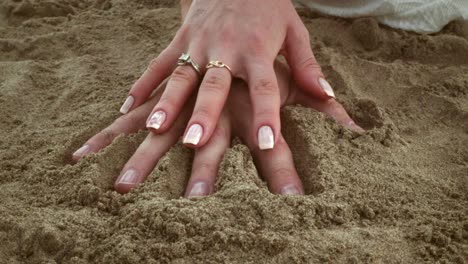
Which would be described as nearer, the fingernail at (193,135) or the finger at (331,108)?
the fingernail at (193,135)

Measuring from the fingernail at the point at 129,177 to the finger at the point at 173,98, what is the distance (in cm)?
13

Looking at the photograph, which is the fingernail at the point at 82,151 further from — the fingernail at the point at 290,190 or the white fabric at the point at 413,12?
the white fabric at the point at 413,12

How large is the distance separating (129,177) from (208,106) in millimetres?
268

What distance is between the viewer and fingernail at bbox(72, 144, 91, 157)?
55.5 inches

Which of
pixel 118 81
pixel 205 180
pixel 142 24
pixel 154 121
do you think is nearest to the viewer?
pixel 205 180

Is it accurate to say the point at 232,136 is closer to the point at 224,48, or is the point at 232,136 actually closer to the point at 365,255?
the point at 224,48

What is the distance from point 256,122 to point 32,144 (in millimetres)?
646

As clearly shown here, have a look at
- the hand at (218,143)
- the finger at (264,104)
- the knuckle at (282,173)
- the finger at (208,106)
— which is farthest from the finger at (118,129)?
the knuckle at (282,173)

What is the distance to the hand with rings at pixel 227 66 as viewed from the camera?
4.44 feet

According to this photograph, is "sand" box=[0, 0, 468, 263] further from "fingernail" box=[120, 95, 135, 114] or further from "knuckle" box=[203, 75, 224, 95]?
"knuckle" box=[203, 75, 224, 95]

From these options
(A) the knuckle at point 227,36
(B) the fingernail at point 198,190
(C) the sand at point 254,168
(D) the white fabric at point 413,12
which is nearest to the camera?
(C) the sand at point 254,168

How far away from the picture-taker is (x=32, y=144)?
59.2 inches

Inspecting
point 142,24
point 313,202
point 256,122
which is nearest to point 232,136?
point 256,122

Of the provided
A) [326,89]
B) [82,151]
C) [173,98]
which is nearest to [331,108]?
[326,89]
